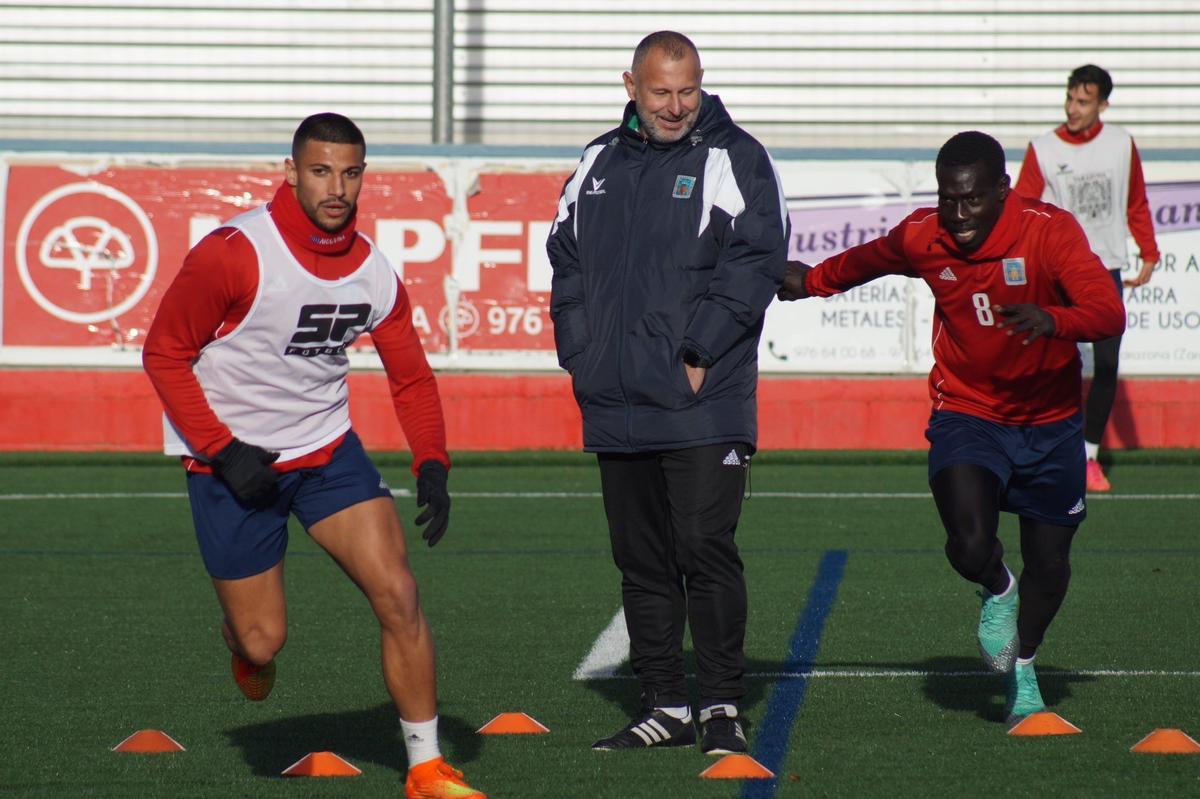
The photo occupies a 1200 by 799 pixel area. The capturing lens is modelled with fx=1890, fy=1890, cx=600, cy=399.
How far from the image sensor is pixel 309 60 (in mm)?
19094

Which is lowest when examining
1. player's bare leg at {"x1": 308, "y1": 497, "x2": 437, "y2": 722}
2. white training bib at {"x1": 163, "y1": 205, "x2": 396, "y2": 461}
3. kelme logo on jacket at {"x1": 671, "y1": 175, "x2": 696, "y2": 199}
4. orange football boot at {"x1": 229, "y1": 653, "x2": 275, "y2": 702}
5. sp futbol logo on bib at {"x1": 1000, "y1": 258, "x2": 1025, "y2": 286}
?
orange football boot at {"x1": 229, "y1": 653, "x2": 275, "y2": 702}

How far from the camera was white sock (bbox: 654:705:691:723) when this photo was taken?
5793 millimetres

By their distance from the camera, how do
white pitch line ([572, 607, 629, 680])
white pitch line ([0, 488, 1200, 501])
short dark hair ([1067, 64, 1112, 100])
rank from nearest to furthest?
1. white pitch line ([572, 607, 629, 680])
2. short dark hair ([1067, 64, 1112, 100])
3. white pitch line ([0, 488, 1200, 501])

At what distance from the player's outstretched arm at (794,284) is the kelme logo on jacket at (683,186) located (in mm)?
775

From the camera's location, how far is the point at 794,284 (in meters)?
6.30

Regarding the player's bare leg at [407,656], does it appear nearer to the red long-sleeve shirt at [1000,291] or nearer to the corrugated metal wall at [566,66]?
the red long-sleeve shirt at [1000,291]

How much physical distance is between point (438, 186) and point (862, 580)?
21.5 ft

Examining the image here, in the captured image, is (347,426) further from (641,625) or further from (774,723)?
(774,723)

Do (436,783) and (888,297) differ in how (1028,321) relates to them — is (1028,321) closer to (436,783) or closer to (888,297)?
(436,783)

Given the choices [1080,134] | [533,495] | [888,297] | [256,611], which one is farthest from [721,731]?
[888,297]

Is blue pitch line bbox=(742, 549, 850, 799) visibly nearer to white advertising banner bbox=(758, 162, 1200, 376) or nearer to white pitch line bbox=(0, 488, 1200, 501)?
white pitch line bbox=(0, 488, 1200, 501)

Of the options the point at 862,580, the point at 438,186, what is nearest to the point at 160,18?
the point at 438,186

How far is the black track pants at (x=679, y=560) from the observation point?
5652 millimetres

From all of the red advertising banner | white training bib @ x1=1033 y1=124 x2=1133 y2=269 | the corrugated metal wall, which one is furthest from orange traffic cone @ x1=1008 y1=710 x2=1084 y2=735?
the corrugated metal wall
